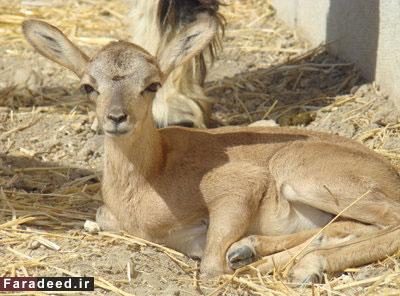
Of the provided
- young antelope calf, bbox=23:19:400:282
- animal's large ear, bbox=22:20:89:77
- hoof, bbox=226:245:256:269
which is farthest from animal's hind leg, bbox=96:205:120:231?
animal's large ear, bbox=22:20:89:77

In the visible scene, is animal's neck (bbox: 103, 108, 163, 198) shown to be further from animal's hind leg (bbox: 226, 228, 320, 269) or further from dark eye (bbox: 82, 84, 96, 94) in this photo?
animal's hind leg (bbox: 226, 228, 320, 269)

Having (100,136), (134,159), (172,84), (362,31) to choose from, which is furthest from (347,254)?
(362,31)

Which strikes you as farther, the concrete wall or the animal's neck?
the concrete wall

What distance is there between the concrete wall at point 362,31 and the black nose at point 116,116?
3260 mm

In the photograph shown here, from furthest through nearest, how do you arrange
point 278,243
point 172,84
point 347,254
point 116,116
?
point 172,84 < point 278,243 < point 347,254 < point 116,116

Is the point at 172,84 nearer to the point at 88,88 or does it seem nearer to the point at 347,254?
the point at 88,88

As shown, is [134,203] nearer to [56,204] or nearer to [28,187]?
[56,204]

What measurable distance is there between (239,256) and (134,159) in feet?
3.32

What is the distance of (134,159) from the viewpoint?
185 inches

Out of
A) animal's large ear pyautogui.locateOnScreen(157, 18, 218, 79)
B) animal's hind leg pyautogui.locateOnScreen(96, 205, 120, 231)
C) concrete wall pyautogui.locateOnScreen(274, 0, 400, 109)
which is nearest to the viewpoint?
animal's large ear pyautogui.locateOnScreen(157, 18, 218, 79)

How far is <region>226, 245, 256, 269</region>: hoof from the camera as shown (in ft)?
14.7

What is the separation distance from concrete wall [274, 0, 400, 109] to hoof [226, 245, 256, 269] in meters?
2.70

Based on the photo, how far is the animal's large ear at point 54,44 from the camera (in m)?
4.72

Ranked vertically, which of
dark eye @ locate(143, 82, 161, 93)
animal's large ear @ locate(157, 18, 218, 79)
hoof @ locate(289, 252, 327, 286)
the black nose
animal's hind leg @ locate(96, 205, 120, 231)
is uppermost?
animal's large ear @ locate(157, 18, 218, 79)
